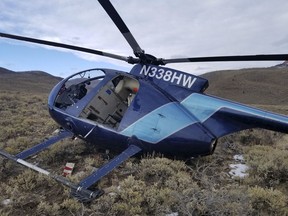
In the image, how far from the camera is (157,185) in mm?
6785

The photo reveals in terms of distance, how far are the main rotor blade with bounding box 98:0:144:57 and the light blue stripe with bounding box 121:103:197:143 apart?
1808 mm

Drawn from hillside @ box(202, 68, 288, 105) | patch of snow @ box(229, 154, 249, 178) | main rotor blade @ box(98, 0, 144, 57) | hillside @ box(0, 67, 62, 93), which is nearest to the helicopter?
main rotor blade @ box(98, 0, 144, 57)

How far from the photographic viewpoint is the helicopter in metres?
7.09

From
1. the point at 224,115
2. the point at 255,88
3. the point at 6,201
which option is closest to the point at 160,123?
the point at 224,115

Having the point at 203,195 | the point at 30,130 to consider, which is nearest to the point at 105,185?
the point at 203,195

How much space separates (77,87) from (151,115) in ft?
10.2

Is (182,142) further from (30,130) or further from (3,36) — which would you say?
(30,130)

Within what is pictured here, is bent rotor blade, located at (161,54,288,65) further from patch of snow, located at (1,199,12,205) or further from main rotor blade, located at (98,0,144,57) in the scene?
Result: patch of snow, located at (1,199,12,205)

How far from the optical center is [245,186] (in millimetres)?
6707

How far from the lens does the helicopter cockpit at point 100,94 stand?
29.7ft

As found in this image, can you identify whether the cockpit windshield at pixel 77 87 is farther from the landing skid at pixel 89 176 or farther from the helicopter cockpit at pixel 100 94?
the landing skid at pixel 89 176

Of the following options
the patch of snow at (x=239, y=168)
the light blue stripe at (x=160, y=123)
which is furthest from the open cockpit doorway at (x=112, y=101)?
the patch of snow at (x=239, y=168)

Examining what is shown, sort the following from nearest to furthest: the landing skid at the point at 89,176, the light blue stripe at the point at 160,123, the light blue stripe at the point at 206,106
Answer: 1. the landing skid at the point at 89,176
2. the light blue stripe at the point at 206,106
3. the light blue stripe at the point at 160,123

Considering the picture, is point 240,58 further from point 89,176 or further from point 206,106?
point 89,176
